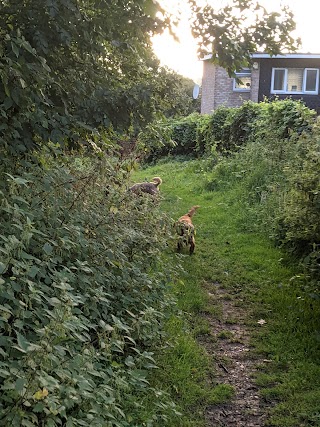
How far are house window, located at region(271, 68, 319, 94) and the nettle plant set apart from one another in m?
24.9

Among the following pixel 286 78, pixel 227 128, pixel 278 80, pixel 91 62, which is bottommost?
pixel 227 128

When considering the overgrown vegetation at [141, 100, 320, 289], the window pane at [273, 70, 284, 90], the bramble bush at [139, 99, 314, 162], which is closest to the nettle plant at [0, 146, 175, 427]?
the bramble bush at [139, 99, 314, 162]

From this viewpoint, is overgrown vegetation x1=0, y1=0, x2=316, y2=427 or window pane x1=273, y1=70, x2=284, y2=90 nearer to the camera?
overgrown vegetation x1=0, y1=0, x2=316, y2=427

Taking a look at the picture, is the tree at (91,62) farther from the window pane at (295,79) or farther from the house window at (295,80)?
the window pane at (295,79)

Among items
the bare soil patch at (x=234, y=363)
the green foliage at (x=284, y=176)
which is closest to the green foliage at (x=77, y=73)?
the green foliage at (x=284, y=176)

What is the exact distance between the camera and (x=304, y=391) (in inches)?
189

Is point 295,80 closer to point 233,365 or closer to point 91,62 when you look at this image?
point 91,62

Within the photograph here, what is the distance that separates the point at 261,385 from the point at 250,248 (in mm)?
4336

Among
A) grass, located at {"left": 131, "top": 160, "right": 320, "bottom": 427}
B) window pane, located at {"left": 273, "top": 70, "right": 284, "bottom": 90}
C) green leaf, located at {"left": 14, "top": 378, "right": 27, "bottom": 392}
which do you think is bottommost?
grass, located at {"left": 131, "top": 160, "right": 320, "bottom": 427}

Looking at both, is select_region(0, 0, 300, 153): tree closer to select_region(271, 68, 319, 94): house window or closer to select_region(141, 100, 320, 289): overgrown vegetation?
select_region(141, 100, 320, 289): overgrown vegetation

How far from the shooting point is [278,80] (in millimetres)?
29844

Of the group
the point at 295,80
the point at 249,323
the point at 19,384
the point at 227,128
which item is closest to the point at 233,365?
the point at 249,323

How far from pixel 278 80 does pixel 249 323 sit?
2558 cm

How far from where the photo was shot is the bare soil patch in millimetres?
4395
